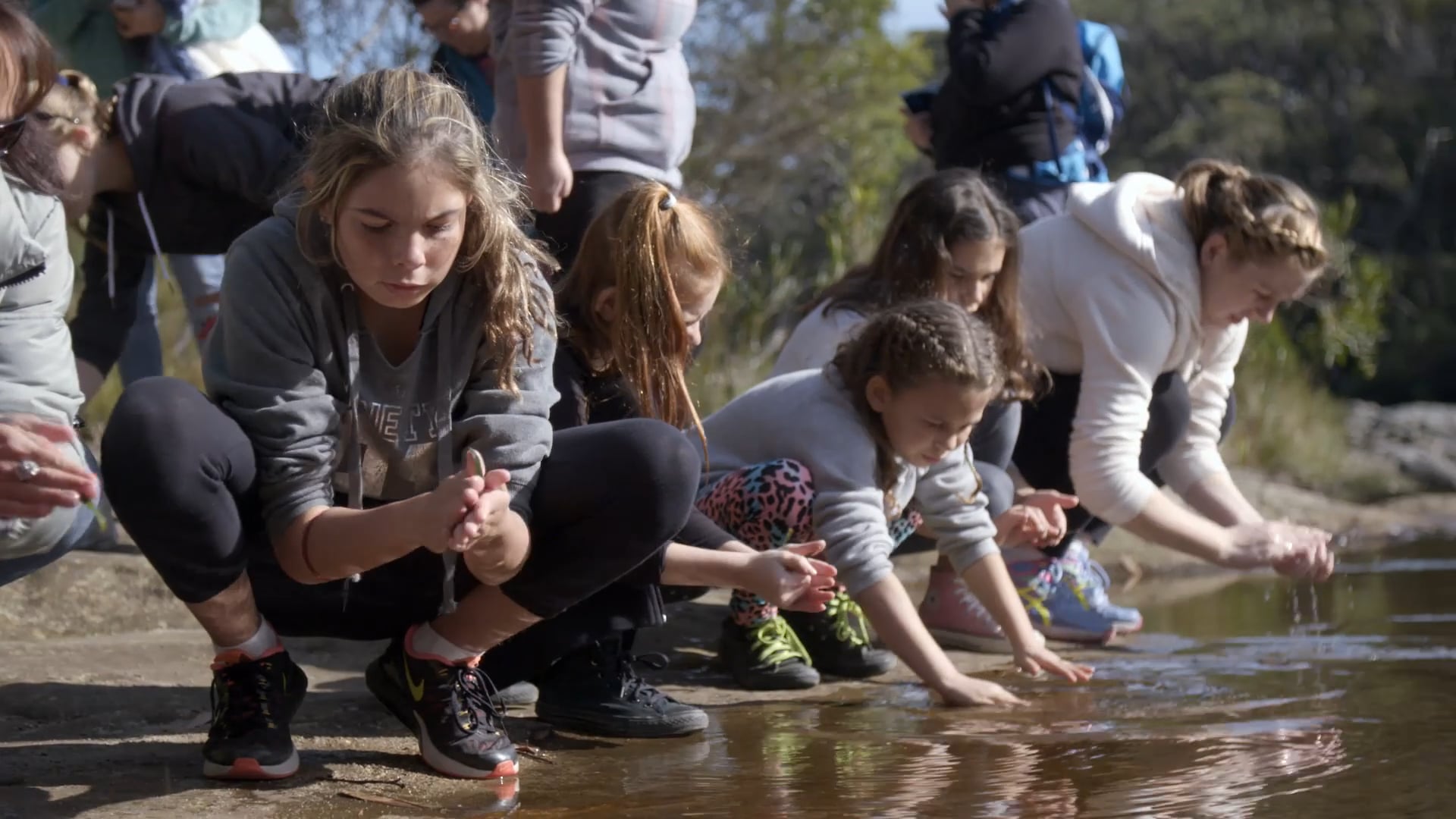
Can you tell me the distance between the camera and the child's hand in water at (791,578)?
2635 mm

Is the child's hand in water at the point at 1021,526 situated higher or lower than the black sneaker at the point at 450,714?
higher

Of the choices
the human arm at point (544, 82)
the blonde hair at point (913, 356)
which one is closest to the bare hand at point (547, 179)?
the human arm at point (544, 82)

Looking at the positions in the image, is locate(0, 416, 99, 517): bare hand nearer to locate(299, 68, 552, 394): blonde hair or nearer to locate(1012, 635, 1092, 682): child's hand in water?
locate(299, 68, 552, 394): blonde hair

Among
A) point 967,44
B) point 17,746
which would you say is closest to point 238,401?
point 17,746

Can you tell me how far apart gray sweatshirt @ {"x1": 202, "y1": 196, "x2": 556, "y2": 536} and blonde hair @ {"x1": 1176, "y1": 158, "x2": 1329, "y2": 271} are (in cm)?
173

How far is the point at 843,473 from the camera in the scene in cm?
310

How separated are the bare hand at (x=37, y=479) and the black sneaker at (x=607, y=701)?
2.76 feet

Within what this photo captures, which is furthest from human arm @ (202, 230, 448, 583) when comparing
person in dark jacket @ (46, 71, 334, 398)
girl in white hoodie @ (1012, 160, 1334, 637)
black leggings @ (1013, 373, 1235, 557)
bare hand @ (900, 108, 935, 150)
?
bare hand @ (900, 108, 935, 150)

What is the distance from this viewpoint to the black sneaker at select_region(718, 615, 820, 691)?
3.22 m

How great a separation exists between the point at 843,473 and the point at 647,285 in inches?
20.1

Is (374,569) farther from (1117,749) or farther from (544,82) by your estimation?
(544,82)

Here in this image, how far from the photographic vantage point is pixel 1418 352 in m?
18.0

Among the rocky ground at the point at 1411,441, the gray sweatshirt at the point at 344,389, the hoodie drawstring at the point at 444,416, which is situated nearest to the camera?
the gray sweatshirt at the point at 344,389

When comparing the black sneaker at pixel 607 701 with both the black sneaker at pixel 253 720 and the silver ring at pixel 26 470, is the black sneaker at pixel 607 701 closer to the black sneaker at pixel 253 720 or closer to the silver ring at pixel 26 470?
the black sneaker at pixel 253 720
